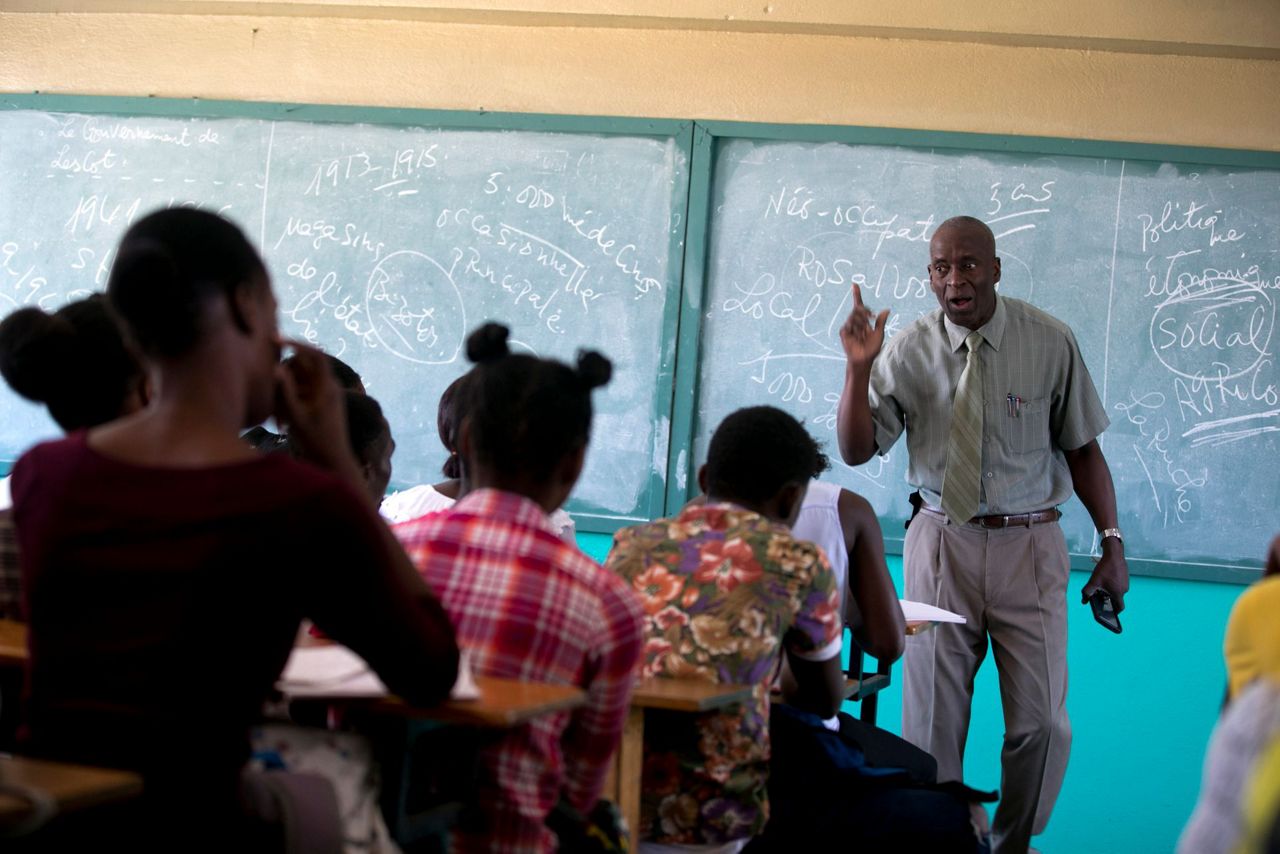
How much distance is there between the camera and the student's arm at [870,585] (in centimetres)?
256

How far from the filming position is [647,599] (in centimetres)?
205

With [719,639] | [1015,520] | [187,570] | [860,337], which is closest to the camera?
[187,570]

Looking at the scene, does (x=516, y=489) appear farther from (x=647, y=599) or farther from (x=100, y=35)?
(x=100, y=35)

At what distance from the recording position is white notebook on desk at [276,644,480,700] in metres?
1.41

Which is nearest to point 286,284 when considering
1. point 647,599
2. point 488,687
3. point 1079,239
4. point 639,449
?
point 639,449

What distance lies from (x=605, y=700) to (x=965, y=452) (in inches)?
78.4

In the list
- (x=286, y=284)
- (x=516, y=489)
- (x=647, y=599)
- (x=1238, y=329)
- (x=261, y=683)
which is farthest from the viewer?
(x=286, y=284)

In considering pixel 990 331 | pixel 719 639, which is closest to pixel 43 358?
pixel 719 639

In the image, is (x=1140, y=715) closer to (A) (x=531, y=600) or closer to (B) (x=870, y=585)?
(B) (x=870, y=585)

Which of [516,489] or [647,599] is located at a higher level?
[516,489]

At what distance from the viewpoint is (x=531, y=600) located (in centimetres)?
161

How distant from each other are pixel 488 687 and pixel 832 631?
75cm

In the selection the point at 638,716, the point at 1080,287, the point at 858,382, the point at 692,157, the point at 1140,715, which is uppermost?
the point at 692,157

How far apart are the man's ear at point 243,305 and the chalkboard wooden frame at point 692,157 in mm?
3020
